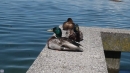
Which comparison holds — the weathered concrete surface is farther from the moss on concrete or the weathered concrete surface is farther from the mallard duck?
the moss on concrete

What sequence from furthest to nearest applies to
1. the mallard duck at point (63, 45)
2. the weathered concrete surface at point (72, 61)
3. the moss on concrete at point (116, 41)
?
1. the moss on concrete at point (116, 41)
2. the mallard duck at point (63, 45)
3. the weathered concrete surface at point (72, 61)

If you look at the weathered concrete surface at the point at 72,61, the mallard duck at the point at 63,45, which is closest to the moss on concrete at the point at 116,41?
the weathered concrete surface at the point at 72,61

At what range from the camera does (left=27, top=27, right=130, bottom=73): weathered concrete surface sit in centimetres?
518

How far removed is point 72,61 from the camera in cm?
573

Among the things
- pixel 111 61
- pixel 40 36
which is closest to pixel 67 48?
pixel 111 61

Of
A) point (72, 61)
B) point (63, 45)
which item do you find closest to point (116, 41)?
point (63, 45)

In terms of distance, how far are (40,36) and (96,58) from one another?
8447mm

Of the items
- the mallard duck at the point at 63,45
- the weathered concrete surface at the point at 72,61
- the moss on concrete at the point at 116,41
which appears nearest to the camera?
the weathered concrete surface at the point at 72,61

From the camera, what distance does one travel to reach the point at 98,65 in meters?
5.51

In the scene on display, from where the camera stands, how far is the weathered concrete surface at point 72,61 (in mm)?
5180

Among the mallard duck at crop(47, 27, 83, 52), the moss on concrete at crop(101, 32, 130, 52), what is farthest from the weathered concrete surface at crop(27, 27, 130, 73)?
the moss on concrete at crop(101, 32, 130, 52)

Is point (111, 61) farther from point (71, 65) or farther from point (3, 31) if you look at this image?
point (3, 31)

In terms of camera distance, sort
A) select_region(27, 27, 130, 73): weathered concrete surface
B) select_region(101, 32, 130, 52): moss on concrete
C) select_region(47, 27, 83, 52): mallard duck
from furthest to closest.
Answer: select_region(101, 32, 130, 52): moss on concrete, select_region(47, 27, 83, 52): mallard duck, select_region(27, 27, 130, 73): weathered concrete surface

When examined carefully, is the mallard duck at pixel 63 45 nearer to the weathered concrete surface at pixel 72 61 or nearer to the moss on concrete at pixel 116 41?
the weathered concrete surface at pixel 72 61
